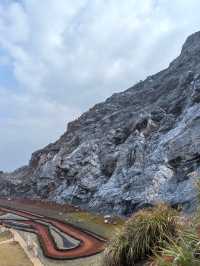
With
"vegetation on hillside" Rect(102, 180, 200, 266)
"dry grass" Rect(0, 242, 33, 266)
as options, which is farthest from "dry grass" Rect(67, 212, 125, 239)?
"vegetation on hillside" Rect(102, 180, 200, 266)

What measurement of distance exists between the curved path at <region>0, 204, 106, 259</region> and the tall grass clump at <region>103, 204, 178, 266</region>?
19.0 metres

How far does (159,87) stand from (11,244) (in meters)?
73.1

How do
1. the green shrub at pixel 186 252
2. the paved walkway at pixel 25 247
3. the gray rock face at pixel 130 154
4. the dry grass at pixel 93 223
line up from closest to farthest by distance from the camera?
the green shrub at pixel 186 252, the paved walkway at pixel 25 247, the dry grass at pixel 93 223, the gray rock face at pixel 130 154

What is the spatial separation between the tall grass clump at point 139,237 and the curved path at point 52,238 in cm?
1903

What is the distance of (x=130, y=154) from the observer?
253ft

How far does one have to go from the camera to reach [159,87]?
112 metres

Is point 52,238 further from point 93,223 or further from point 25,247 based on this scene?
point 93,223

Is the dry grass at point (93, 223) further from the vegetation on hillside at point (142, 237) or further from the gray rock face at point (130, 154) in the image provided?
the vegetation on hillside at point (142, 237)

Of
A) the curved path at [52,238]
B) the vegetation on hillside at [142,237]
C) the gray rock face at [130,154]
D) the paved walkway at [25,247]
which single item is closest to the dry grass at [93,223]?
the curved path at [52,238]

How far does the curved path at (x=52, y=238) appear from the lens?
42.8 meters

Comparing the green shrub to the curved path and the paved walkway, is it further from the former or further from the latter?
the paved walkway

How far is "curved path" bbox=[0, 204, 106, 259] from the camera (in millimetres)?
42844

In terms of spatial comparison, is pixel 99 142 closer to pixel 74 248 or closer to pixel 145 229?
pixel 74 248

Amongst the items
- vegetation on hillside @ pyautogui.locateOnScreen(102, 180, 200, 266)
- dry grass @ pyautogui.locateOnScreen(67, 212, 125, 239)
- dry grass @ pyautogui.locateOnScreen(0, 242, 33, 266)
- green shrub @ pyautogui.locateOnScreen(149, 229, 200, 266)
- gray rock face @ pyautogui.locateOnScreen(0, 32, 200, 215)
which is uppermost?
gray rock face @ pyautogui.locateOnScreen(0, 32, 200, 215)
